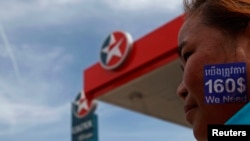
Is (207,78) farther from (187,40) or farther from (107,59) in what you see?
(107,59)

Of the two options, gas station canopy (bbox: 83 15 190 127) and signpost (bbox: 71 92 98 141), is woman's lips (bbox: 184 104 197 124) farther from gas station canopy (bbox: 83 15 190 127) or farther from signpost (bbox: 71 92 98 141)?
signpost (bbox: 71 92 98 141)

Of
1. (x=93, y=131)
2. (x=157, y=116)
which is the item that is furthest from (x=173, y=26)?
(x=93, y=131)

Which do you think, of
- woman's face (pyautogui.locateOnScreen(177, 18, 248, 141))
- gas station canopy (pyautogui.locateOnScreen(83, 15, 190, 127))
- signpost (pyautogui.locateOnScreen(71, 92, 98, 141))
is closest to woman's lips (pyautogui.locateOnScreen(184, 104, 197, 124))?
woman's face (pyautogui.locateOnScreen(177, 18, 248, 141))

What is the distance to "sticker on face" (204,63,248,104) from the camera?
2.22 ft

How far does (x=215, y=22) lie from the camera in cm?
74

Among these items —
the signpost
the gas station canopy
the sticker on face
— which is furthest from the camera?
the signpost

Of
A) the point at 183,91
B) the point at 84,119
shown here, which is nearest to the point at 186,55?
the point at 183,91

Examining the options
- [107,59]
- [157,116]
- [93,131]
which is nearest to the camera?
[107,59]

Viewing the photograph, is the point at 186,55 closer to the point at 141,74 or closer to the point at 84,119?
the point at 141,74

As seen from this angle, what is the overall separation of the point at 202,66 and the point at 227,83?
1.9 inches

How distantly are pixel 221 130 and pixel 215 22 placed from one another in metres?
0.18

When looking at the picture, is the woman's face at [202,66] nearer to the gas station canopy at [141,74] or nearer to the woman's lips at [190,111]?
the woman's lips at [190,111]

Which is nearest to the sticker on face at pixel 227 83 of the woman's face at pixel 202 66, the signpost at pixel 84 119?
the woman's face at pixel 202 66

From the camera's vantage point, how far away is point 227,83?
0.68m
